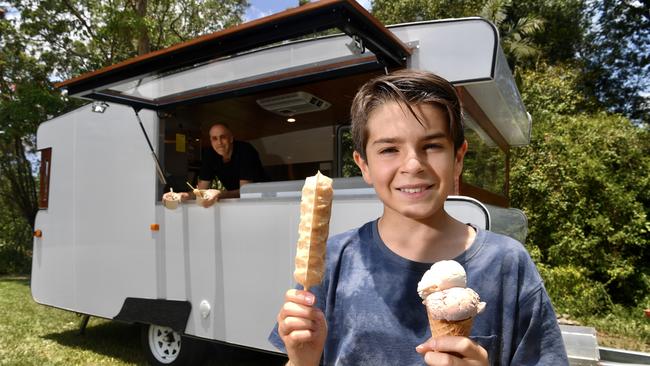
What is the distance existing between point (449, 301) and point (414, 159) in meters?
0.34

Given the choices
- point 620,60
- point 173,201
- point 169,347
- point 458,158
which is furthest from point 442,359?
point 620,60

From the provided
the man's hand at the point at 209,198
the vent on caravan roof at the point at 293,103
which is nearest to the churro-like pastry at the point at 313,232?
the man's hand at the point at 209,198

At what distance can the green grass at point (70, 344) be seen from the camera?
212 inches

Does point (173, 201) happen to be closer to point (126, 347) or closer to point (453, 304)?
point (126, 347)

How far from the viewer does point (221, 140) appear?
5.01 metres

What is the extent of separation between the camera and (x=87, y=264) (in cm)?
544

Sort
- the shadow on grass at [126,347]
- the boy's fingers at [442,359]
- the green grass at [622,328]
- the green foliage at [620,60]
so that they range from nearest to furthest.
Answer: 1. the boy's fingers at [442,359]
2. the shadow on grass at [126,347]
3. the green grass at [622,328]
4. the green foliage at [620,60]

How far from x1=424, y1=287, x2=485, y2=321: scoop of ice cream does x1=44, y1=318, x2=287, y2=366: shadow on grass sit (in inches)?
155

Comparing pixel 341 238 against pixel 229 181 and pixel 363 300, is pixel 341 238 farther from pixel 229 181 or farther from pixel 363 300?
pixel 229 181

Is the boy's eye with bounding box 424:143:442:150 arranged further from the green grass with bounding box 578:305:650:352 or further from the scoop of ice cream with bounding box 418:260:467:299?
the green grass with bounding box 578:305:650:352

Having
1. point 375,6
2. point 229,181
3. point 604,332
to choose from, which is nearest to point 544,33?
point 375,6

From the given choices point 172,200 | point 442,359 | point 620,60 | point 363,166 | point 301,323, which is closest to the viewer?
point 442,359

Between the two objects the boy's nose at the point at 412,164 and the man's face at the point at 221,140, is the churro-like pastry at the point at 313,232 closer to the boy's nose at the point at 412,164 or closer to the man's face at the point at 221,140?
the boy's nose at the point at 412,164

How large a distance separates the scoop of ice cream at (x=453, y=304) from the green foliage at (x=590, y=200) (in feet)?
27.4
